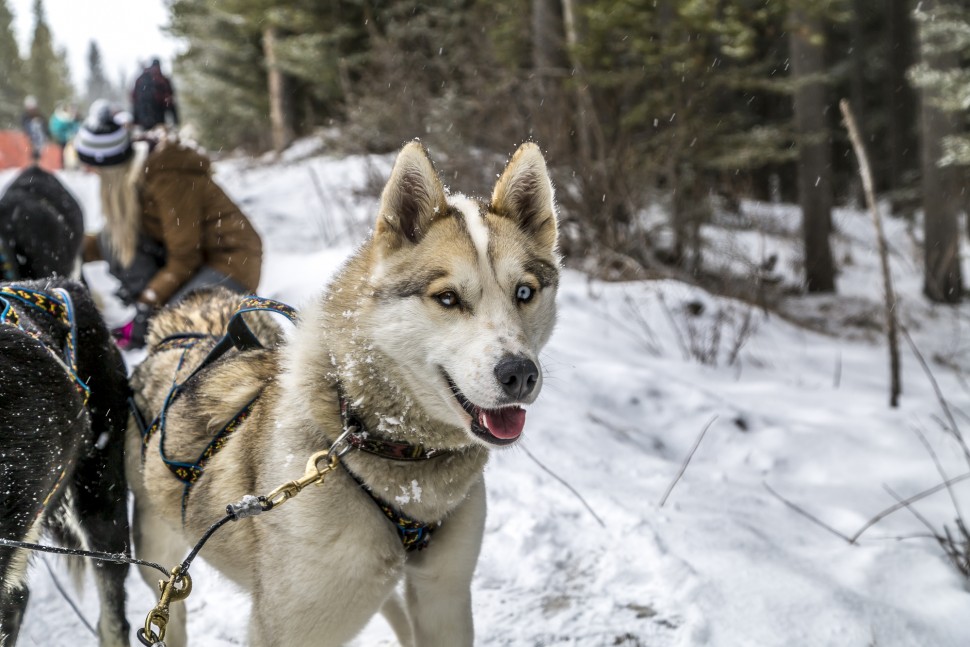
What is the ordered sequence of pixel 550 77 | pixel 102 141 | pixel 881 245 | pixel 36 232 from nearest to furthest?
pixel 36 232 < pixel 102 141 < pixel 881 245 < pixel 550 77

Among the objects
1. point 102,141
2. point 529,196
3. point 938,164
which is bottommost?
point 938,164

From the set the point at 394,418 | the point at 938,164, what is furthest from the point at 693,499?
the point at 938,164

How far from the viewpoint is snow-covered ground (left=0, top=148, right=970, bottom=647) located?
2.94 meters

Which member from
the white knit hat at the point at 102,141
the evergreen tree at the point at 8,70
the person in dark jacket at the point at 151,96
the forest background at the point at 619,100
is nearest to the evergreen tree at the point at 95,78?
the evergreen tree at the point at 8,70

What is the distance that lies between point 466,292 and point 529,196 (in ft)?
1.75

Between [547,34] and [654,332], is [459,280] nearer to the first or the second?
[654,332]

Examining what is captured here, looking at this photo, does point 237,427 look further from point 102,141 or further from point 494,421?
point 102,141

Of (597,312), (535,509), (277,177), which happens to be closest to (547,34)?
(597,312)

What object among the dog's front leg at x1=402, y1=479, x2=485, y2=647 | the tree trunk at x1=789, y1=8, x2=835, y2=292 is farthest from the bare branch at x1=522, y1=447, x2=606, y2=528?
the tree trunk at x1=789, y1=8, x2=835, y2=292

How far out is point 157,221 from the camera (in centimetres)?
527

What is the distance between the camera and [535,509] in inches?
147

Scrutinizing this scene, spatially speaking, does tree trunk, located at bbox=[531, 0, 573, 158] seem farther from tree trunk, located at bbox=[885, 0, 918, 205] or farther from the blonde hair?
tree trunk, located at bbox=[885, 0, 918, 205]

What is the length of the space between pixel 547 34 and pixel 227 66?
9.60 m

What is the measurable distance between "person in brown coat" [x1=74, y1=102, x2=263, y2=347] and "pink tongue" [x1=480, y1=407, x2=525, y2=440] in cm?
336
